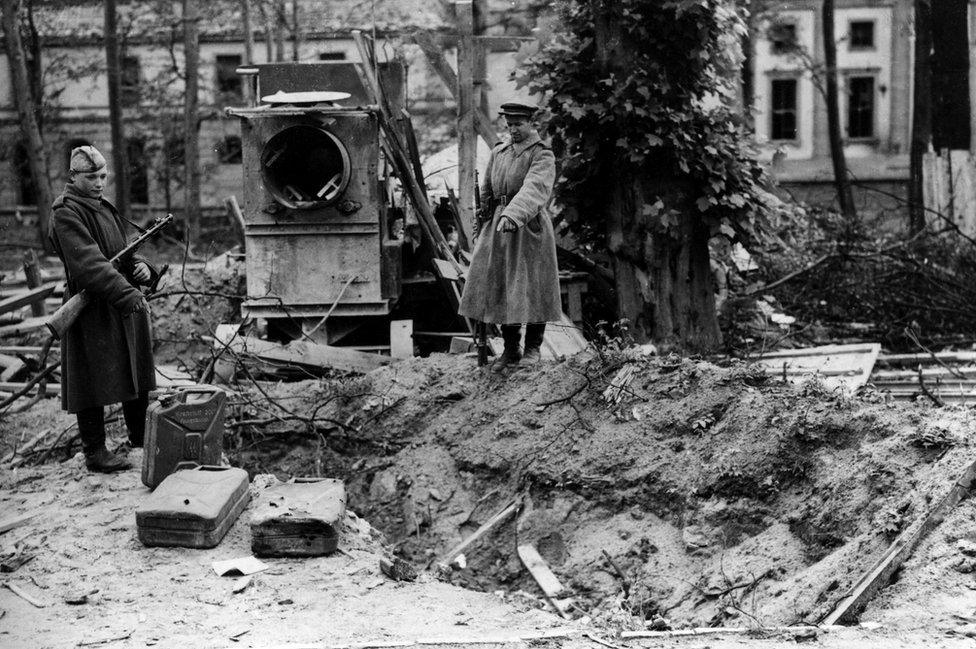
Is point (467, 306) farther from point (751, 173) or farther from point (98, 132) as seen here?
point (98, 132)

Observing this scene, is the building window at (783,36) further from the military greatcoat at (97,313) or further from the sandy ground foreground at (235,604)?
the sandy ground foreground at (235,604)

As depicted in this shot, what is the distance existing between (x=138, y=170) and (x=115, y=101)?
34.0ft

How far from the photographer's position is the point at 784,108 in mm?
38656

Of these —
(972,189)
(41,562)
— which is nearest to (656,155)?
(972,189)

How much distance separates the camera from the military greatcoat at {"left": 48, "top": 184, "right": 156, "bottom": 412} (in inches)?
295

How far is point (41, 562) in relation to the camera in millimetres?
6629

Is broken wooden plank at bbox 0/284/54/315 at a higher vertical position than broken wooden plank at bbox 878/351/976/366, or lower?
higher

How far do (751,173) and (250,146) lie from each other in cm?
538

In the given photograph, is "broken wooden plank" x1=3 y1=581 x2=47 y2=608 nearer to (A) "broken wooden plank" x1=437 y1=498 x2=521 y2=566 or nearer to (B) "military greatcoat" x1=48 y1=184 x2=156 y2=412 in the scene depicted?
(B) "military greatcoat" x1=48 y1=184 x2=156 y2=412

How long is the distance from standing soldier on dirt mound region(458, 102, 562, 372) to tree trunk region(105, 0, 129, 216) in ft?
62.1

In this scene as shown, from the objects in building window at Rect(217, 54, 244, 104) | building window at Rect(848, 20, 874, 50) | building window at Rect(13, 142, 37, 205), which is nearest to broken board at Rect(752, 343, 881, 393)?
building window at Rect(217, 54, 244, 104)

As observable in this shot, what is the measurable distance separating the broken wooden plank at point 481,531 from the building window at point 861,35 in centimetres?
3495

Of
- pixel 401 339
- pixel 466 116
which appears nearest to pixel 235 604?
pixel 401 339

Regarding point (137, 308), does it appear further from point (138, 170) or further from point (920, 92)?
point (138, 170)
